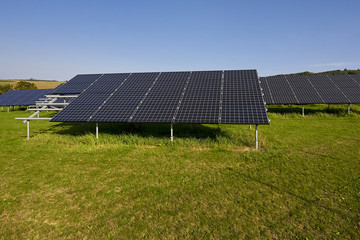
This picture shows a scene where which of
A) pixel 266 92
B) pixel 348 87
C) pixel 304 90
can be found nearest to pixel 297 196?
pixel 266 92

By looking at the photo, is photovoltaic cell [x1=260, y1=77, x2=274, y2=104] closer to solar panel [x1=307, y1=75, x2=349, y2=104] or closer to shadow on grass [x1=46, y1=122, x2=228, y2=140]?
solar panel [x1=307, y1=75, x2=349, y2=104]

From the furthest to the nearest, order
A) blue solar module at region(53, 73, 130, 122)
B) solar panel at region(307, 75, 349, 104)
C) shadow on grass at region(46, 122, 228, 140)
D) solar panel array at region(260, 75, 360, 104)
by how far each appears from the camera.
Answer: solar panel array at region(260, 75, 360, 104) < solar panel at region(307, 75, 349, 104) < shadow on grass at region(46, 122, 228, 140) < blue solar module at region(53, 73, 130, 122)

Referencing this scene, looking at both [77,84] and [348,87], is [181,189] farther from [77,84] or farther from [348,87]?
[348,87]

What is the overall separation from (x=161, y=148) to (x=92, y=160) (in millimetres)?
3426

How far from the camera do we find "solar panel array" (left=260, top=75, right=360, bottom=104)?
2028 centimetres

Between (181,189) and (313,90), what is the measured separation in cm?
2282

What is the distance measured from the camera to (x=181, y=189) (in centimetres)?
647

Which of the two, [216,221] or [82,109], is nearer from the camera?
[216,221]

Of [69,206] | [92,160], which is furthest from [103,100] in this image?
[69,206]

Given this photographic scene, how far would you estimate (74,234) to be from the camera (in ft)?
14.9

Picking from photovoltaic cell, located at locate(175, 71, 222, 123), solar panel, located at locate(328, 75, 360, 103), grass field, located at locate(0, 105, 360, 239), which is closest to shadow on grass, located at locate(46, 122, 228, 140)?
grass field, located at locate(0, 105, 360, 239)

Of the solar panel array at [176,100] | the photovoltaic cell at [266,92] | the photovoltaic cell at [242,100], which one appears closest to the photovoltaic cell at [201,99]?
the solar panel array at [176,100]

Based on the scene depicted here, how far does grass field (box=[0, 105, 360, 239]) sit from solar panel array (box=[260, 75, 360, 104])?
34.4ft

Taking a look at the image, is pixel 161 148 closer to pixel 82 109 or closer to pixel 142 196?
pixel 142 196
